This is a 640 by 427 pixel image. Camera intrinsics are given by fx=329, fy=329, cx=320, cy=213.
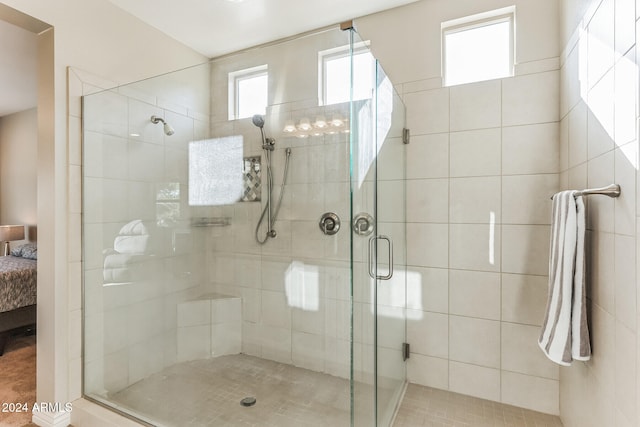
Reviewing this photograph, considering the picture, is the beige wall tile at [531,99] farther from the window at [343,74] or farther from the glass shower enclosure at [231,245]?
the window at [343,74]

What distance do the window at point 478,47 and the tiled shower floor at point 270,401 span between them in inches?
79.3

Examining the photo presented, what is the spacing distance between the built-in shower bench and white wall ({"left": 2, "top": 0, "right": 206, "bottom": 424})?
0.60 m

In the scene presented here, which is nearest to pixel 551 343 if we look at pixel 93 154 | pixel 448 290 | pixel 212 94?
pixel 448 290

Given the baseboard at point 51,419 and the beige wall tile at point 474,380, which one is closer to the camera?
the baseboard at point 51,419

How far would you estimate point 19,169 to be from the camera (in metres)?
4.70

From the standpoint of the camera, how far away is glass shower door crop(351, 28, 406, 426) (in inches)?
56.5

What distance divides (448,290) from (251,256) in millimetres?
1290

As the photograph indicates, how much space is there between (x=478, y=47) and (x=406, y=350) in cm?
205

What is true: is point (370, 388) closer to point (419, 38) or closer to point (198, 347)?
point (198, 347)

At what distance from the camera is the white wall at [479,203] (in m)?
1.91

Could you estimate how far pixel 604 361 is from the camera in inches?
49.9

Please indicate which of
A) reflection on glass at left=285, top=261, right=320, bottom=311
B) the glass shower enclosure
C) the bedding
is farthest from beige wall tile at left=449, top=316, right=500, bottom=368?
the bedding

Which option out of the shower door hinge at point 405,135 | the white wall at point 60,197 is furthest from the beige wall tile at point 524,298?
the white wall at point 60,197

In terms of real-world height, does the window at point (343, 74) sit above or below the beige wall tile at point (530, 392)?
above
